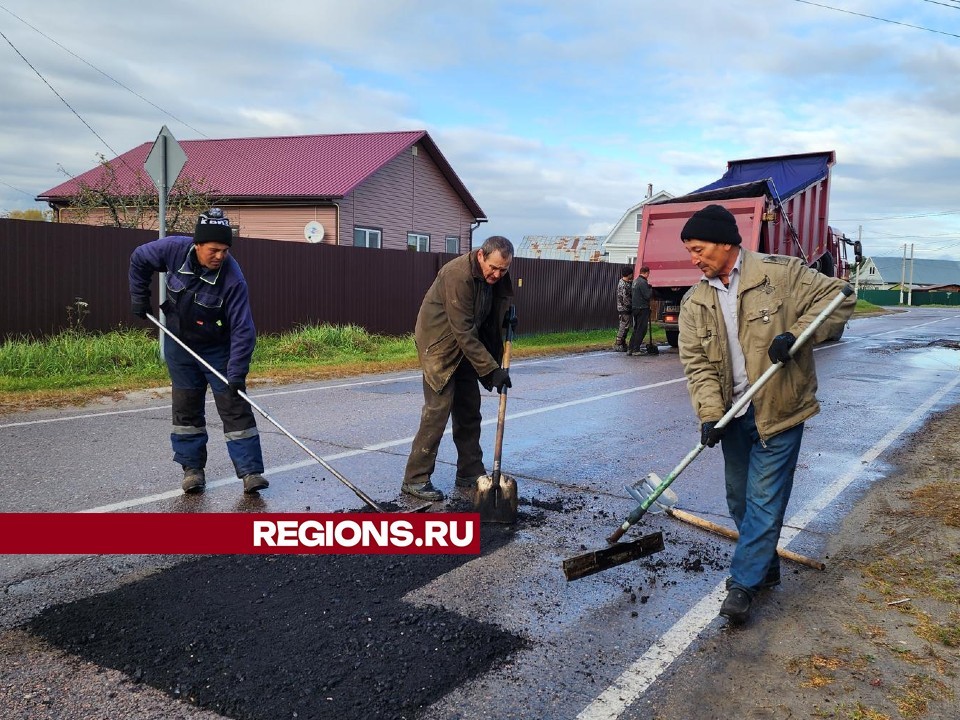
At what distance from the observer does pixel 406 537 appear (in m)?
4.63

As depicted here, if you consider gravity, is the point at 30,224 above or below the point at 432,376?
above

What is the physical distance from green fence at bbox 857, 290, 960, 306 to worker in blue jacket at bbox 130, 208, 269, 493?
74080mm

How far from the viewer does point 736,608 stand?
3693 mm

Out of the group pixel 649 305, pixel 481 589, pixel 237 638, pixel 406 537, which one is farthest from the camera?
pixel 649 305

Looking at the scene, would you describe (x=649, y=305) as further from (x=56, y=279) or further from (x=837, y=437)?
(x=56, y=279)

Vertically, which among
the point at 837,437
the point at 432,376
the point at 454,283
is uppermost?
the point at 454,283

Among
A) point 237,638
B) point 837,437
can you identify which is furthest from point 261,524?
point 837,437

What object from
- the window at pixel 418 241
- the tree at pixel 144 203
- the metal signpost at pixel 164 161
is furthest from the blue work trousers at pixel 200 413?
the window at pixel 418 241

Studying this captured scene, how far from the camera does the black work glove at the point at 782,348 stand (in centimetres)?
359

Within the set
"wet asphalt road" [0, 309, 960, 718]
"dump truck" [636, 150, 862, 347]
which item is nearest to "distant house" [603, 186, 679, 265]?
"dump truck" [636, 150, 862, 347]

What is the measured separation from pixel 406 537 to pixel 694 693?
1.99 metres

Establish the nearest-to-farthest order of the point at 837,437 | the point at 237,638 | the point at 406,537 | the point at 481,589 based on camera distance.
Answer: the point at 237,638
the point at 481,589
the point at 406,537
the point at 837,437

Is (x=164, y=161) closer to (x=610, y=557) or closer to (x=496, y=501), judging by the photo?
(x=496, y=501)

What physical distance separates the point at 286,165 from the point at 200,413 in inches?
906
